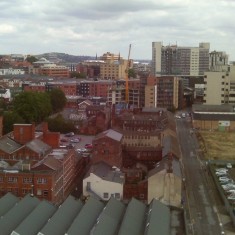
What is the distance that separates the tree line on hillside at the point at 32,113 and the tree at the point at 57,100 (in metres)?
0.28

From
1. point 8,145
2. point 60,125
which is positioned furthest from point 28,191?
point 60,125

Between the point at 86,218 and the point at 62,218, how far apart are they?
1.93ft

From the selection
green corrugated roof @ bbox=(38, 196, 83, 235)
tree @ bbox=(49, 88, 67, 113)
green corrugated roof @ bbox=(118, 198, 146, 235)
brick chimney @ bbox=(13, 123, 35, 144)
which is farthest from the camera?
tree @ bbox=(49, 88, 67, 113)

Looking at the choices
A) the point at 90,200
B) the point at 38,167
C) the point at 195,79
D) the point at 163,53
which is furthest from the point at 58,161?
the point at 163,53

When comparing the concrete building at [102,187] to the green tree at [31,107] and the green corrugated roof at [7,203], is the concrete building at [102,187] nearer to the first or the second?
the green corrugated roof at [7,203]

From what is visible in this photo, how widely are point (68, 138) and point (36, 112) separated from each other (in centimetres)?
439

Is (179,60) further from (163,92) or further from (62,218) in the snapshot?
(62,218)

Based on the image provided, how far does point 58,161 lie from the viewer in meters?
16.8

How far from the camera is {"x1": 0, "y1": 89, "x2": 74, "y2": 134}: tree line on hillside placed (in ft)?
86.6

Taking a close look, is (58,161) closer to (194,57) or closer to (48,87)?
(48,87)

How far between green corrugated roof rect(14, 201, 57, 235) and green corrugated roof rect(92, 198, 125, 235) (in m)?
1.33

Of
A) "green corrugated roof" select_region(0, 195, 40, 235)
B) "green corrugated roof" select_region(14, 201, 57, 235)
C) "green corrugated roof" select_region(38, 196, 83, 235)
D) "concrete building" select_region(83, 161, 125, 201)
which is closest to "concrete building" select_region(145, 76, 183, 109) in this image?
"concrete building" select_region(83, 161, 125, 201)

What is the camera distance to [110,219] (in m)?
12.5

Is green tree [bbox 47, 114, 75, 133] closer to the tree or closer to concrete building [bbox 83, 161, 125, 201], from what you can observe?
the tree
